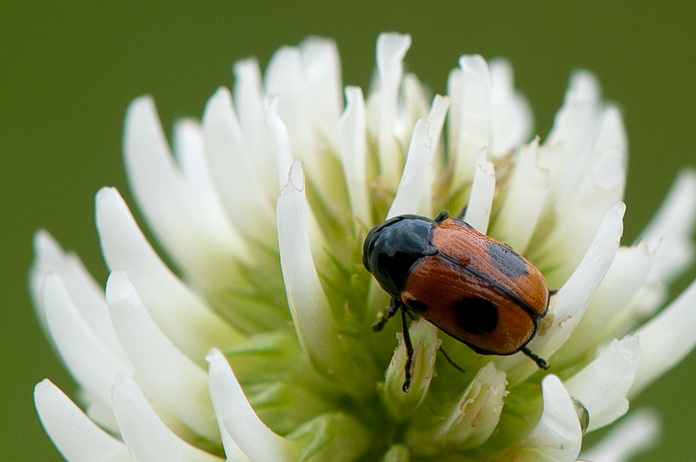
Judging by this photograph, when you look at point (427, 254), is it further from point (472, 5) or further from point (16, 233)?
point (472, 5)

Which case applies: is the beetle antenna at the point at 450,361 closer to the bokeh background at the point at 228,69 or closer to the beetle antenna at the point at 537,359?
the beetle antenna at the point at 537,359

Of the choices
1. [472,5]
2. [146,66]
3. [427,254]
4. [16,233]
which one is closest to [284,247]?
[427,254]

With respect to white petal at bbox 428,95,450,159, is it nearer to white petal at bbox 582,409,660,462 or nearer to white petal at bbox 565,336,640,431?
white petal at bbox 565,336,640,431

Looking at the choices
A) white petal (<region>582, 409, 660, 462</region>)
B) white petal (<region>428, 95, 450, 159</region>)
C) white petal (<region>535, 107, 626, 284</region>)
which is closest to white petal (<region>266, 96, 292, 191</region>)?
white petal (<region>428, 95, 450, 159</region>)

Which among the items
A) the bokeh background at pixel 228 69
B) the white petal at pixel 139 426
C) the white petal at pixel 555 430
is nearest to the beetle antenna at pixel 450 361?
the white petal at pixel 555 430

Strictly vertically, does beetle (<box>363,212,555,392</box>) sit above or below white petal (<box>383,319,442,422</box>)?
above

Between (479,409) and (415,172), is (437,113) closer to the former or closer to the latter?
(415,172)

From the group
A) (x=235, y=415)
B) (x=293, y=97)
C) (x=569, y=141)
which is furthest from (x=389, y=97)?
(x=235, y=415)
